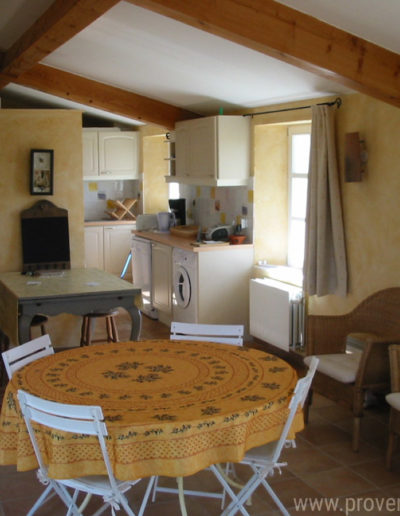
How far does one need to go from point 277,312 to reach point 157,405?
10.3 feet

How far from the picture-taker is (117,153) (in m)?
9.19

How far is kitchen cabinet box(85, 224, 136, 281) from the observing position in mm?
9266

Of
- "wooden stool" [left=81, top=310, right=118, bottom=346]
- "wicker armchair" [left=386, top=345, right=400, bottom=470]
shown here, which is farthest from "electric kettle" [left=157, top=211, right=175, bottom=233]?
"wicker armchair" [left=386, top=345, right=400, bottom=470]

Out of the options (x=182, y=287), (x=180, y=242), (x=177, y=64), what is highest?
(x=177, y=64)

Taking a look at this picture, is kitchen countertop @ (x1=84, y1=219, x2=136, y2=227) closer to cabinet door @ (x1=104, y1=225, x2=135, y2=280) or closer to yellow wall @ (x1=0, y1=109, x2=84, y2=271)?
cabinet door @ (x1=104, y1=225, x2=135, y2=280)

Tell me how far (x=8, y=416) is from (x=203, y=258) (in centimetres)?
358

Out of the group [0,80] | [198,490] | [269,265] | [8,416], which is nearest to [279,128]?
[269,265]

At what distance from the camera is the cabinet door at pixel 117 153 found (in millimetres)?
9133

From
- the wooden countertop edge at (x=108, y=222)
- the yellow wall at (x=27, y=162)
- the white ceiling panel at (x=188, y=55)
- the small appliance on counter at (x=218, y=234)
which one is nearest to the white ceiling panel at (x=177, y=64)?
the white ceiling panel at (x=188, y=55)

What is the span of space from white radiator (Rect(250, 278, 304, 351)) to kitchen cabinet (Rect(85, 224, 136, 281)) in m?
3.77

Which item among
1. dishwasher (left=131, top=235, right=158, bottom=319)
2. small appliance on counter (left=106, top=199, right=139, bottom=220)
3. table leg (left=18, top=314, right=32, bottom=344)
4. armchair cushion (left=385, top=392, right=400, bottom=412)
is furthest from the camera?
small appliance on counter (left=106, top=199, right=139, bottom=220)

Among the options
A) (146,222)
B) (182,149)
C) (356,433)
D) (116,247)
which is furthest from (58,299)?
(116,247)

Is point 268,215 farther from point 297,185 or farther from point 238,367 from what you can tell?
point 238,367

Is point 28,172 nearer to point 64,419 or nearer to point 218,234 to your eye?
point 218,234
